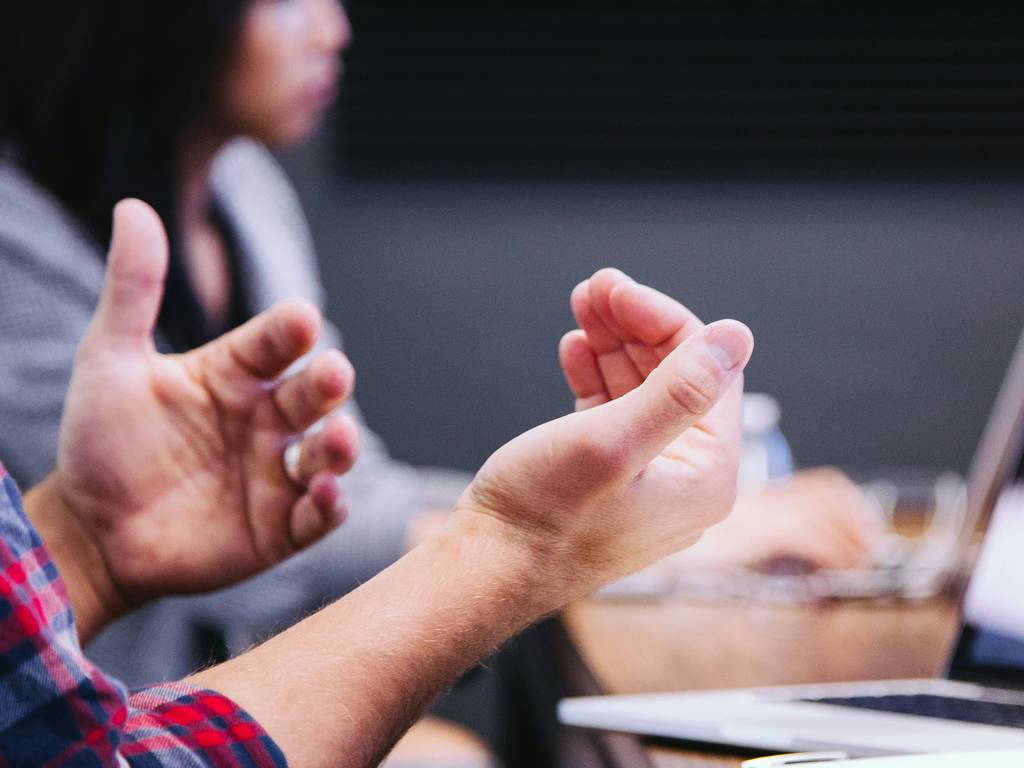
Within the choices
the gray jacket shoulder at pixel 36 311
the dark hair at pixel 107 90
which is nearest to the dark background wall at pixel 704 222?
the dark hair at pixel 107 90

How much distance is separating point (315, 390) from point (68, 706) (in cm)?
41

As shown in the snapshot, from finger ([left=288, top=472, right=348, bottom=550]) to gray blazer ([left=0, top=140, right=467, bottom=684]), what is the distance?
0.35 m

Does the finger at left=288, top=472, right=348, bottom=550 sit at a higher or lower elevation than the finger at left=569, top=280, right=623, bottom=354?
lower

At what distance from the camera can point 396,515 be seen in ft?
5.52

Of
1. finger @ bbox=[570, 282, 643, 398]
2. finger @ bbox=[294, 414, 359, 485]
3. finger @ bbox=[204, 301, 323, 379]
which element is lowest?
finger @ bbox=[294, 414, 359, 485]

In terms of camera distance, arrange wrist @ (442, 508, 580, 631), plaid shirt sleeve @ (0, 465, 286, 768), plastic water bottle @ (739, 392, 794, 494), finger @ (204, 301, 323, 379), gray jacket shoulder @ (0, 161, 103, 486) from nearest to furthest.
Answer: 1. plaid shirt sleeve @ (0, 465, 286, 768)
2. wrist @ (442, 508, 580, 631)
3. finger @ (204, 301, 323, 379)
4. gray jacket shoulder @ (0, 161, 103, 486)
5. plastic water bottle @ (739, 392, 794, 494)

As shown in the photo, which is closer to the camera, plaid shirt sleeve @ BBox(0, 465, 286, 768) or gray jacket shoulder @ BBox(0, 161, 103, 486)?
plaid shirt sleeve @ BBox(0, 465, 286, 768)

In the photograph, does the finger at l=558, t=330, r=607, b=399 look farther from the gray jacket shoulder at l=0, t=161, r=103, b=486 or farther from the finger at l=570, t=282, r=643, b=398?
the gray jacket shoulder at l=0, t=161, r=103, b=486

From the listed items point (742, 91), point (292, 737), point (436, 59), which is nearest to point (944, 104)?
point (742, 91)

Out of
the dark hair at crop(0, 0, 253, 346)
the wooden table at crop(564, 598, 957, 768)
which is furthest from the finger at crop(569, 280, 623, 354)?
the dark hair at crop(0, 0, 253, 346)

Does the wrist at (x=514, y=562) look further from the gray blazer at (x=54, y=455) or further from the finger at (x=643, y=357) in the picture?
the gray blazer at (x=54, y=455)

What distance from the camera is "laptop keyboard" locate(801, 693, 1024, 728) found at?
0.75 metres

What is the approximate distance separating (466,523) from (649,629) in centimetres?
55

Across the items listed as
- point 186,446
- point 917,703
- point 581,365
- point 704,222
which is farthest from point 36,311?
point 704,222
